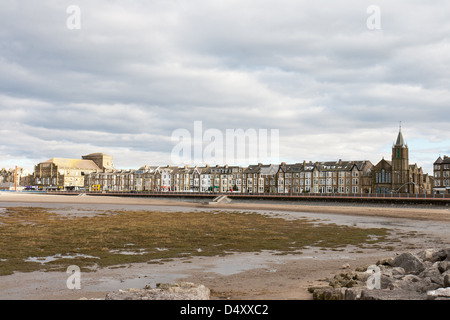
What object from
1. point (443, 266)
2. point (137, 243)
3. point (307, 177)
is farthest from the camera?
point (307, 177)

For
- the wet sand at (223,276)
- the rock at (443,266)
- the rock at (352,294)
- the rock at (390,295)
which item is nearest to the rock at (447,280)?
the rock at (390,295)

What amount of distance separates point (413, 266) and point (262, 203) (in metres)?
83.9

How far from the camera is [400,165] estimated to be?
4515 inches

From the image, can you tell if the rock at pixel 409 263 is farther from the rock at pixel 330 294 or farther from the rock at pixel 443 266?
the rock at pixel 330 294

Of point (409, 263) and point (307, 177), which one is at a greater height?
point (307, 177)

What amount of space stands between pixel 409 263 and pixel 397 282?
3.30 meters

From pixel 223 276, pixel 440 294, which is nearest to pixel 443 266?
pixel 440 294

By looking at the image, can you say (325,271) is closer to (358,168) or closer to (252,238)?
(252,238)

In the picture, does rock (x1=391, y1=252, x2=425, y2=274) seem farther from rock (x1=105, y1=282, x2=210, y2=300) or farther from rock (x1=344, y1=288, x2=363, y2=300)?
rock (x1=105, y1=282, x2=210, y2=300)

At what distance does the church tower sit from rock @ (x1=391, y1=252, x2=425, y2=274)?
10654 centimetres

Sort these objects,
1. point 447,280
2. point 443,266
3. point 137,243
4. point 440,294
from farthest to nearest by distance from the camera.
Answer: point 137,243 → point 443,266 → point 447,280 → point 440,294

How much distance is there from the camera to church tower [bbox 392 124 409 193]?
114m

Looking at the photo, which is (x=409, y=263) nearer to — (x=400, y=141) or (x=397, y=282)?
(x=397, y=282)
